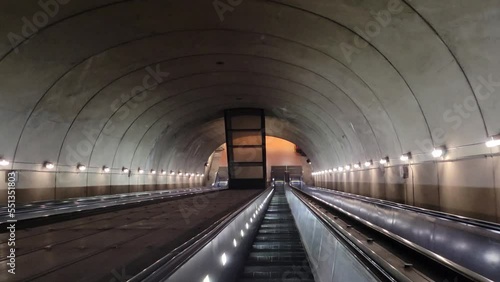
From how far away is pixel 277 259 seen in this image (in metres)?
9.77

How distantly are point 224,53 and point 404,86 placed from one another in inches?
283

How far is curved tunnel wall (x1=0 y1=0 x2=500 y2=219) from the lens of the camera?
9820 mm

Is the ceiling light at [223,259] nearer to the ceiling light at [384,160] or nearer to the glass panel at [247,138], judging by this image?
the ceiling light at [384,160]

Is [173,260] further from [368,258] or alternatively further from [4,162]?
[4,162]

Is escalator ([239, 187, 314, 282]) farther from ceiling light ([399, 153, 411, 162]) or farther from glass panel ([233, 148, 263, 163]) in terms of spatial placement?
glass panel ([233, 148, 263, 163])

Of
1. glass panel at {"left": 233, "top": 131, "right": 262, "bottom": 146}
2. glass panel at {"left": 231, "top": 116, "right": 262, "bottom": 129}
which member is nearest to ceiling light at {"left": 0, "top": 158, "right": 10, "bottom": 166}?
glass panel at {"left": 231, "top": 116, "right": 262, "bottom": 129}

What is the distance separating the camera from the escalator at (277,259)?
824 centimetres

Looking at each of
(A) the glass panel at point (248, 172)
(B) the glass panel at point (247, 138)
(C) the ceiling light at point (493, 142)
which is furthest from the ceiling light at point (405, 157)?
(A) the glass panel at point (248, 172)

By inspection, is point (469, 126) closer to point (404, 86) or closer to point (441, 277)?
point (404, 86)

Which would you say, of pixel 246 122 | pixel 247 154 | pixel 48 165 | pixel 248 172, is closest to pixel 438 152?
pixel 48 165

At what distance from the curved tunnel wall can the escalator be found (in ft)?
15.6

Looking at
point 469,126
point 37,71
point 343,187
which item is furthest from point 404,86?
point 343,187

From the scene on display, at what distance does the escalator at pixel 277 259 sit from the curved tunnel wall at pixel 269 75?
4.75m

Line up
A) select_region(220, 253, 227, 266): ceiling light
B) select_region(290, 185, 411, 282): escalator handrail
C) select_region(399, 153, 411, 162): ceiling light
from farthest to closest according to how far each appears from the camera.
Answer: select_region(399, 153, 411, 162): ceiling light
select_region(220, 253, 227, 266): ceiling light
select_region(290, 185, 411, 282): escalator handrail
